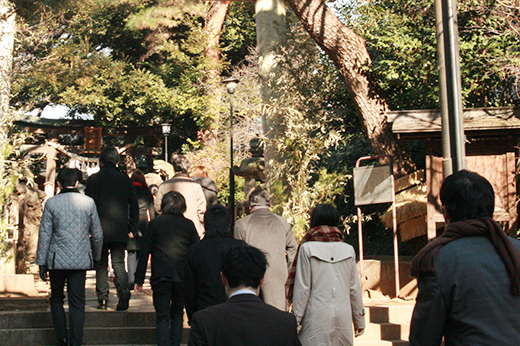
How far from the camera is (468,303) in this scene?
82.5 inches

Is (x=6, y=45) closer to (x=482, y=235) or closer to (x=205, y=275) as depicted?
(x=205, y=275)

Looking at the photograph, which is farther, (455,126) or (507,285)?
(455,126)

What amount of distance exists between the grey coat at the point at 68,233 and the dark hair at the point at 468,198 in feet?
12.1

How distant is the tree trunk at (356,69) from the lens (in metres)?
9.48

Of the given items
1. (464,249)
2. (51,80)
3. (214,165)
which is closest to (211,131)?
(214,165)

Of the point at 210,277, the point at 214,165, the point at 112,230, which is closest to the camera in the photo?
the point at 210,277

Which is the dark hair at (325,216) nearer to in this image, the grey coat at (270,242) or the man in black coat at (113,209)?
the grey coat at (270,242)

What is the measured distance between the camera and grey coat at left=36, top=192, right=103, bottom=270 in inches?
198

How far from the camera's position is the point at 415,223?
821 cm

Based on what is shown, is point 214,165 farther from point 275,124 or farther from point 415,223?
point 415,223

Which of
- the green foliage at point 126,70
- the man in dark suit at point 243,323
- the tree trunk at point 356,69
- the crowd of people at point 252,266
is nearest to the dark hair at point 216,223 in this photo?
the crowd of people at point 252,266

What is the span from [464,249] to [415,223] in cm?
624

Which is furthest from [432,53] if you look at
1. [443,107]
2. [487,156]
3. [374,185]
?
[443,107]

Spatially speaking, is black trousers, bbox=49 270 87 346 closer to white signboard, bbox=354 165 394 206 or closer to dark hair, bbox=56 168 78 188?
dark hair, bbox=56 168 78 188
